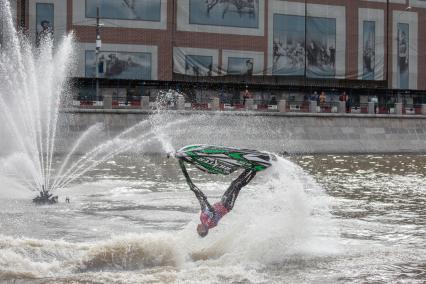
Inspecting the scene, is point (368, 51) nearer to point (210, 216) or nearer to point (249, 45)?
point (249, 45)

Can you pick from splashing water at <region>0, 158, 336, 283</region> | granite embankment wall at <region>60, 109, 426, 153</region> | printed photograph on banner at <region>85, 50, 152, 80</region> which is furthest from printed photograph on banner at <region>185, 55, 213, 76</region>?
splashing water at <region>0, 158, 336, 283</region>

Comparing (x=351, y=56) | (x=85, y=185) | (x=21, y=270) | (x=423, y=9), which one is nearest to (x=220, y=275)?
(x=21, y=270)

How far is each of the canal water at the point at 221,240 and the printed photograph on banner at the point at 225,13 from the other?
41.1m

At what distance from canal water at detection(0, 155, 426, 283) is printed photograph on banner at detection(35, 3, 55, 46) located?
34.9m

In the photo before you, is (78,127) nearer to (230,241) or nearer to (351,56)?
(351,56)

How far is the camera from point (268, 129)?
55.8 m

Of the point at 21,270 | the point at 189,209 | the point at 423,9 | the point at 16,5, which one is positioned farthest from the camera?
the point at 423,9

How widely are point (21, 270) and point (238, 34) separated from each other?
54.9 meters

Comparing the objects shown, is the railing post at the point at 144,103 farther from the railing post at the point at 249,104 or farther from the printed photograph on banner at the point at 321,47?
the printed photograph on banner at the point at 321,47

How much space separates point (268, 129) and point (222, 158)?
41715 mm

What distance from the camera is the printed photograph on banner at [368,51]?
2820 inches

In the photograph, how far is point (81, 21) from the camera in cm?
6012

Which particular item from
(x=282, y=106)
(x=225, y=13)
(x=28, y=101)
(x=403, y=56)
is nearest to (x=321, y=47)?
(x=403, y=56)

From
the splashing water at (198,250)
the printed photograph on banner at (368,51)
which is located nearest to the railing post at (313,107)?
the printed photograph on banner at (368,51)
